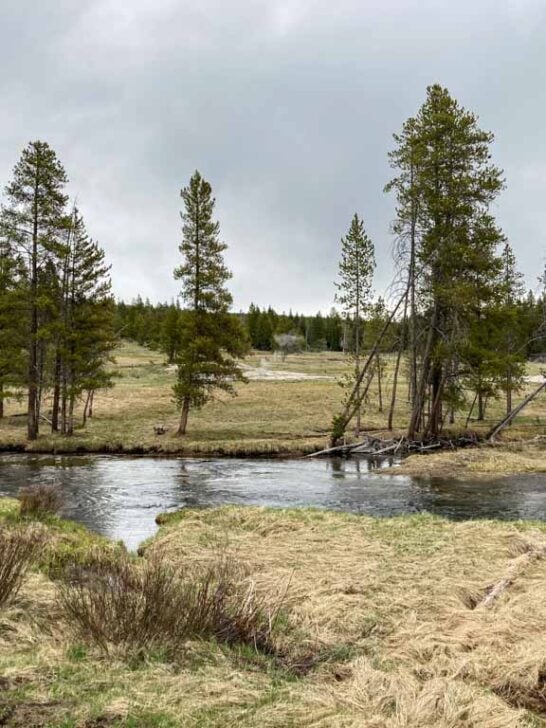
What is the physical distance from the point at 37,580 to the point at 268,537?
4.90 metres

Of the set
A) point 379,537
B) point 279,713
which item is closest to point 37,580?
point 279,713

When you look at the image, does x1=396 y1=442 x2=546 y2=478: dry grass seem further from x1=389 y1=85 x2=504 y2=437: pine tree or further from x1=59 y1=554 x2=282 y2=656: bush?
x1=59 y1=554 x2=282 y2=656: bush

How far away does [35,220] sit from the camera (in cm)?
3075

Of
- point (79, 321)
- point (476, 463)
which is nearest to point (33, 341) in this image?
point (79, 321)

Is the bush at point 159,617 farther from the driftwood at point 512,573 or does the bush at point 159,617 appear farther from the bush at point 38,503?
the bush at point 38,503

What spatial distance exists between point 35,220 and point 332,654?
29.4 meters

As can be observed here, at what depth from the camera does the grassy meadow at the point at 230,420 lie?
29.9 m

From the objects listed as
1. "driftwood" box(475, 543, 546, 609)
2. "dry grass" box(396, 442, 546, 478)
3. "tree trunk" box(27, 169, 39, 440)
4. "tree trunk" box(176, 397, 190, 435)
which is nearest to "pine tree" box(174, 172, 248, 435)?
"tree trunk" box(176, 397, 190, 435)

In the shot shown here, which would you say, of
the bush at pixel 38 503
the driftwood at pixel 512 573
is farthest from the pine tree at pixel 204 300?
the driftwood at pixel 512 573

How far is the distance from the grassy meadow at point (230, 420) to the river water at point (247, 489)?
2828mm

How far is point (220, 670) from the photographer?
5266mm

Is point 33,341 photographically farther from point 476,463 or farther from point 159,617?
point 159,617

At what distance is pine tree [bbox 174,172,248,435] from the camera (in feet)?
115

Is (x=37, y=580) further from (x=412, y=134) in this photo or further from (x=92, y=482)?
(x=412, y=134)
